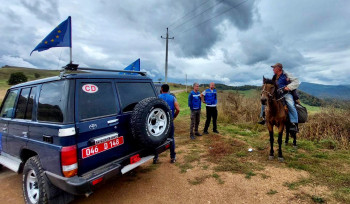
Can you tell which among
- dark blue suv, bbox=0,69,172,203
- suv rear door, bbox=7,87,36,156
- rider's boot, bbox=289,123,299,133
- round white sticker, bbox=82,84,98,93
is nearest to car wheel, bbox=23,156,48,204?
dark blue suv, bbox=0,69,172,203

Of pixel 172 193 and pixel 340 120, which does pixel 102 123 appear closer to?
pixel 172 193

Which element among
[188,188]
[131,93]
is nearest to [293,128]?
[188,188]

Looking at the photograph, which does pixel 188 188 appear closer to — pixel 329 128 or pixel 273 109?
pixel 273 109

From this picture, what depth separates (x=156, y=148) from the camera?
11.3ft

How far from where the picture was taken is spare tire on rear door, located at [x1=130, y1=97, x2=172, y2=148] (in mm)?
2994

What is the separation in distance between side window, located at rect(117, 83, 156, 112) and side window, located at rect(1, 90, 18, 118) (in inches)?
89.9

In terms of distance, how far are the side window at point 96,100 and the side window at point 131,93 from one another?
0.59 ft

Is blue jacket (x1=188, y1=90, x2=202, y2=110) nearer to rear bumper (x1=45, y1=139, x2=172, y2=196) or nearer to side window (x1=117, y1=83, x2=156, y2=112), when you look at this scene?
side window (x1=117, y1=83, x2=156, y2=112)

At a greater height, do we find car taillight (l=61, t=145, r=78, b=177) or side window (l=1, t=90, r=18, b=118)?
side window (l=1, t=90, r=18, b=118)

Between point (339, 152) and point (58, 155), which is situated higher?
point (58, 155)

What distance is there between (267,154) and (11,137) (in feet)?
20.0

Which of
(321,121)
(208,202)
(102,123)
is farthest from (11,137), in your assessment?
(321,121)

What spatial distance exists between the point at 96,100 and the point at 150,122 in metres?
0.98

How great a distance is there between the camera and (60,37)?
14.7 feet
